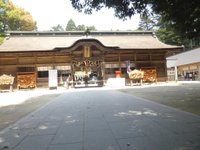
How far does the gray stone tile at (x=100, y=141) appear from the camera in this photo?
4.50m

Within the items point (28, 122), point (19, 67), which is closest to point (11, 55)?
point (19, 67)

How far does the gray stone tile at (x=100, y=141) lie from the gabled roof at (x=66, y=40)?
66.2 ft

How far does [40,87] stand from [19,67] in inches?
109

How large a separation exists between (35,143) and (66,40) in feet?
82.8

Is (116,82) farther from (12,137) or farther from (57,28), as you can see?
(57,28)

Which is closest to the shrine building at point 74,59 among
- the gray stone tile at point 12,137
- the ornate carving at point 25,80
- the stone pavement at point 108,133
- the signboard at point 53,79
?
the ornate carving at point 25,80

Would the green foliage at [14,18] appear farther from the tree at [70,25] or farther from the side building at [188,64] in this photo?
the tree at [70,25]

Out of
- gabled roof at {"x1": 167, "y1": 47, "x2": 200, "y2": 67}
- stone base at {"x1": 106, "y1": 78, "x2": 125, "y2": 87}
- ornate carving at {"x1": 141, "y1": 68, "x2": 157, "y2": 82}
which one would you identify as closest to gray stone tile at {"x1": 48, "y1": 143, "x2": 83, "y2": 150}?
stone base at {"x1": 106, "y1": 78, "x2": 125, "y2": 87}

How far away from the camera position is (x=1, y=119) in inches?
319

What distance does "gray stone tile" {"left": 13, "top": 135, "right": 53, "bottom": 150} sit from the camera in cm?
468

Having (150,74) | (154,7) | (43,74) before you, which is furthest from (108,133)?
(150,74)

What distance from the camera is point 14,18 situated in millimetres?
42938

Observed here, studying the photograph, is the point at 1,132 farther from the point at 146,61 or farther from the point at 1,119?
the point at 146,61

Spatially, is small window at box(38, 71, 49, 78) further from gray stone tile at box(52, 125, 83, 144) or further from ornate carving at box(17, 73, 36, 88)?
gray stone tile at box(52, 125, 83, 144)
